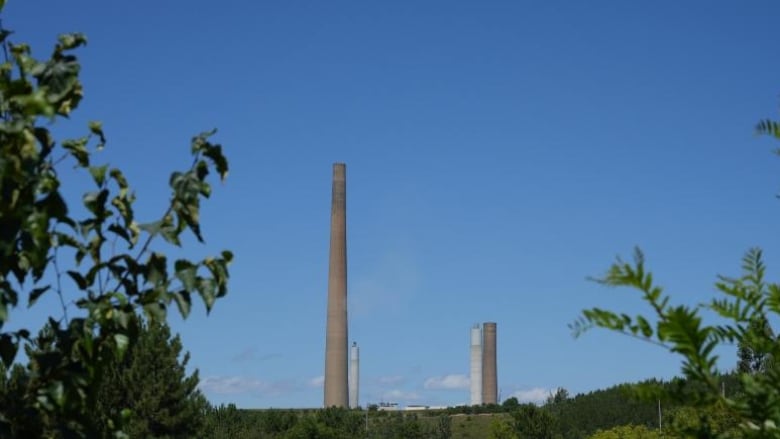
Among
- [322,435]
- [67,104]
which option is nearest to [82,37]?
[67,104]

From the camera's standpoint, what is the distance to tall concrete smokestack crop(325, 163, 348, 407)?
368 feet

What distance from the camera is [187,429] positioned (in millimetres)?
47719

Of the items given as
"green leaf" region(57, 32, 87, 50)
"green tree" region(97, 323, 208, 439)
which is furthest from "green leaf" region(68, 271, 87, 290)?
"green tree" region(97, 323, 208, 439)

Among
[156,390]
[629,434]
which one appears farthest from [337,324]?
[156,390]

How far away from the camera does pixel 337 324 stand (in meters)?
112

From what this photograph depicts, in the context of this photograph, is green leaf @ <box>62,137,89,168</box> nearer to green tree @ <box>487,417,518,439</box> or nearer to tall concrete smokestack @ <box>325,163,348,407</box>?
green tree @ <box>487,417,518,439</box>

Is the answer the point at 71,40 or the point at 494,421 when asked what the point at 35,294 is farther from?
the point at 494,421

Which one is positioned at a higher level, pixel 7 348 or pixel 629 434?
pixel 7 348

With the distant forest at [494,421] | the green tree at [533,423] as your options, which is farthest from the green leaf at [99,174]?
the green tree at [533,423]

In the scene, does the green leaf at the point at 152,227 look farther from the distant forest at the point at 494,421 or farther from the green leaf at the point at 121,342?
the distant forest at the point at 494,421

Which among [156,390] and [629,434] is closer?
[156,390]

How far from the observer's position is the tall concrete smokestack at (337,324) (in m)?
112

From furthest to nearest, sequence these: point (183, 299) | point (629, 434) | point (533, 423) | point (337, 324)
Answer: point (337, 324), point (533, 423), point (629, 434), point (183, 299)

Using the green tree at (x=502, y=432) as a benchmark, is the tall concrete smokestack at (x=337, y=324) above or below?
above
